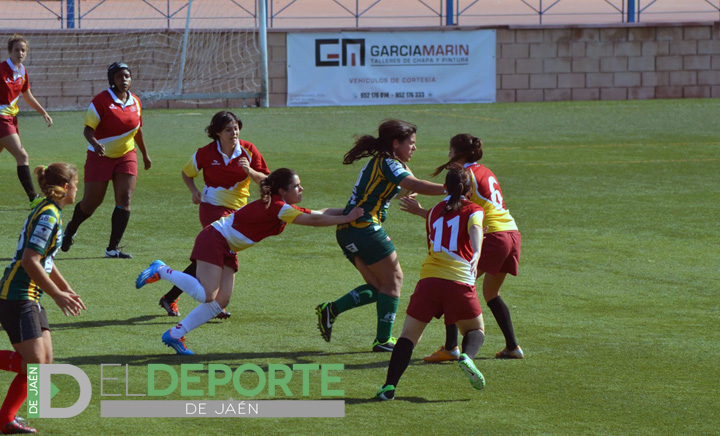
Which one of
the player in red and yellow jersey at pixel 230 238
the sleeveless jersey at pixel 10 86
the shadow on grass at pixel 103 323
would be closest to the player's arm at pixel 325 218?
the player in red and yellow jersey at pixel 230 238

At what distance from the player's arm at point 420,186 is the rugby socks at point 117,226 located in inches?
182

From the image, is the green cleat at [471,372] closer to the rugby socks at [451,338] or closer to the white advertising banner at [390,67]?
the rugby socks at [451,338]

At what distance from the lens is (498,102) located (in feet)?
98.6

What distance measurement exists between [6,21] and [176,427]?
1090 inches

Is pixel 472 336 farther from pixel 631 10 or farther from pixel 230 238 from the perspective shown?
pixel 631 10

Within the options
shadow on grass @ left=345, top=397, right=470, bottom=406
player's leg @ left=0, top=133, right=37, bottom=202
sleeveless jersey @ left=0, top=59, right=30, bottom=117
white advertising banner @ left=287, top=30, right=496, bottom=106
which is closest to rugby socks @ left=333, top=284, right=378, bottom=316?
shadow on grass @ left=345, top=397, right=470, bottom=406

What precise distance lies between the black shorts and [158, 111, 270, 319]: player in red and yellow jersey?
9.99ft

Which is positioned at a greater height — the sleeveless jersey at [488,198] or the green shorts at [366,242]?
the sleeveless jersey at [488,198]

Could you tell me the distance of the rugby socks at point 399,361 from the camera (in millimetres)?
6227

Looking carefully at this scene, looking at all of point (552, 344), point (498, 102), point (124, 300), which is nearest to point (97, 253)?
point (124, 300)

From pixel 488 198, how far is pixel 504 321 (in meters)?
0.89

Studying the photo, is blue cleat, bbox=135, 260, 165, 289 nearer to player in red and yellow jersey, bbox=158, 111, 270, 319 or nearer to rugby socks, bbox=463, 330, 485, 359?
player in red and yellow jersey, bbox=158, 111, 270, 319

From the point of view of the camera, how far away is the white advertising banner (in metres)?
28.5

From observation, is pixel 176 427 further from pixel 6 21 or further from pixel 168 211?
pixel 6 21
